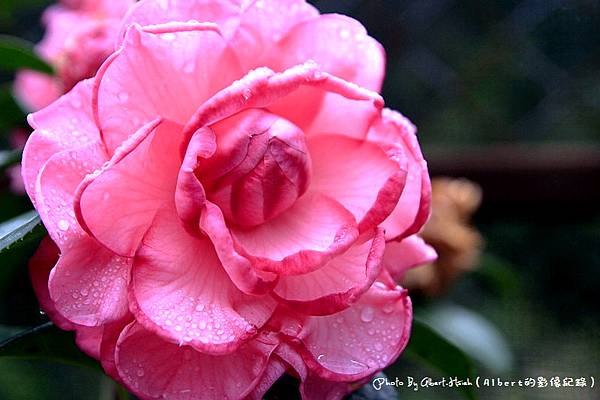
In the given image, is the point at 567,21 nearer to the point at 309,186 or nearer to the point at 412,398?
the point at 412,398

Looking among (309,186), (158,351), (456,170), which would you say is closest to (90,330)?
(158,351)

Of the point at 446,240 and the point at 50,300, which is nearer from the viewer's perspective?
the point at 50,300

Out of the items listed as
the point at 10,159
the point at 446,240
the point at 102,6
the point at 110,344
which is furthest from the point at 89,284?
the point at 446,240

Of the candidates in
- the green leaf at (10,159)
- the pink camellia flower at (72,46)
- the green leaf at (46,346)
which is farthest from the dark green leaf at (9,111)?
the green leaf at (46,346)

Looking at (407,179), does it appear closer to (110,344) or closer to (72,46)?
(110,344)

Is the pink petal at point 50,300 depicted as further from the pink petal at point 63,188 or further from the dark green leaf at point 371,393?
the dark green leaf at point 371,393

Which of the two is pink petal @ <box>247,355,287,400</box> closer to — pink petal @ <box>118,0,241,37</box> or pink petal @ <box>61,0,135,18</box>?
pink petal @ <box>118,0,241,37</box>

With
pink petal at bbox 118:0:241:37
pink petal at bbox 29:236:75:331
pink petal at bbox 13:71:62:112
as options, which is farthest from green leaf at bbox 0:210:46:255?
pink petal at bbox 13:71:62:112
